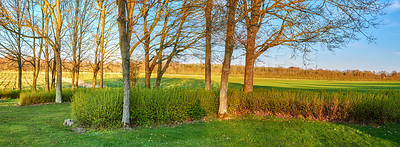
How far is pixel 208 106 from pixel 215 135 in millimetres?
2714

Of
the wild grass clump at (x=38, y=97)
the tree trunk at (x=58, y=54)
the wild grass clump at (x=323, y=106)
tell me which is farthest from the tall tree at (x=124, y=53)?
the wild grass clump at (x=38, y=97)

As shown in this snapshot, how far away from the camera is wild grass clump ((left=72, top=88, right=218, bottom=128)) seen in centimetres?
691

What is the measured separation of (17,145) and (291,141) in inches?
264

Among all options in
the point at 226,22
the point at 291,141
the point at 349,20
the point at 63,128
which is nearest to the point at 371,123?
the point at 349,20

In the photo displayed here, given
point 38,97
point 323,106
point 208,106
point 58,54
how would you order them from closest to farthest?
point 323,106 < point 208,106 < point 58,54 < point 38,97

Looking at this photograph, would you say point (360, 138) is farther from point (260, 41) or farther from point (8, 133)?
point (8, 133)

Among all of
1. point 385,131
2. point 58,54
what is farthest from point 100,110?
point 58,54

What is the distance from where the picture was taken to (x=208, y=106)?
28.7 feet

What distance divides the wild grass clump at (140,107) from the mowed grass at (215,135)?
1.71 feet

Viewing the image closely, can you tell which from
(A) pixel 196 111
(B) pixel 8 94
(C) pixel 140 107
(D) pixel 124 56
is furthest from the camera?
(B) pixel 8 94

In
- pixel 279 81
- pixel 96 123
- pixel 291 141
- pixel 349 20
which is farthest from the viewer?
pixel 279 81

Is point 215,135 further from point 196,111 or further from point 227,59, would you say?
point 227,59

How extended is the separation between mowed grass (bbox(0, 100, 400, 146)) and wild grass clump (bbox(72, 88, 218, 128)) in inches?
20.5

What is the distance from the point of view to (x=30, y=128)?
713cm
